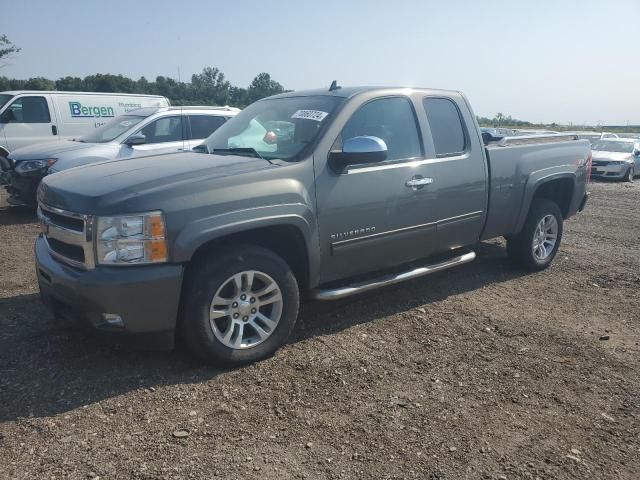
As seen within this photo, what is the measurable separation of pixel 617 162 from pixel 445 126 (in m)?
15.6

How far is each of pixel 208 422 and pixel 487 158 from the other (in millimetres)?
3602

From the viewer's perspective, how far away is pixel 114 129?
934cm

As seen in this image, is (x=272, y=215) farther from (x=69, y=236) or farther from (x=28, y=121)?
(x=28, y=121)

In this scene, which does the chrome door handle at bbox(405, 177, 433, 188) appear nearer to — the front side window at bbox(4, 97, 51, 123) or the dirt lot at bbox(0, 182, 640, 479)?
the dirt lot at bbox(0, 182, 640, 479)

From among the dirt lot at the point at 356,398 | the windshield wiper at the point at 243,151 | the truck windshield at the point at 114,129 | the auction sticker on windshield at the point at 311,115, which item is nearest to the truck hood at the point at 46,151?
the truck windshield at the point at 114,129

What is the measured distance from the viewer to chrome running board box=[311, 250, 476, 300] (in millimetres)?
4109

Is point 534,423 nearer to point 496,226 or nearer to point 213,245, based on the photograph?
point 213,245

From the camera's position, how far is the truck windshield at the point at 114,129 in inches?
360

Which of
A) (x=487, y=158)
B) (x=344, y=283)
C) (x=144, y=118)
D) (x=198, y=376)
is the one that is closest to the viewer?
(x=198, y=376)

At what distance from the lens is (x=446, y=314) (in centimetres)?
479

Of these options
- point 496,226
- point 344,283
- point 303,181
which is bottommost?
point 344,283

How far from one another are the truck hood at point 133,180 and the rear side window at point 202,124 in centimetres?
546

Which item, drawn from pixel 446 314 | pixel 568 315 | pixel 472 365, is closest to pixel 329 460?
pixel 472 365

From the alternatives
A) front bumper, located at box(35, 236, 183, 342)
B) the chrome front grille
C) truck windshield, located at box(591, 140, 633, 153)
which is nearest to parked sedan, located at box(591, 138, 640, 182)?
truck windshield, located at box(591, 140, 633, 153)
